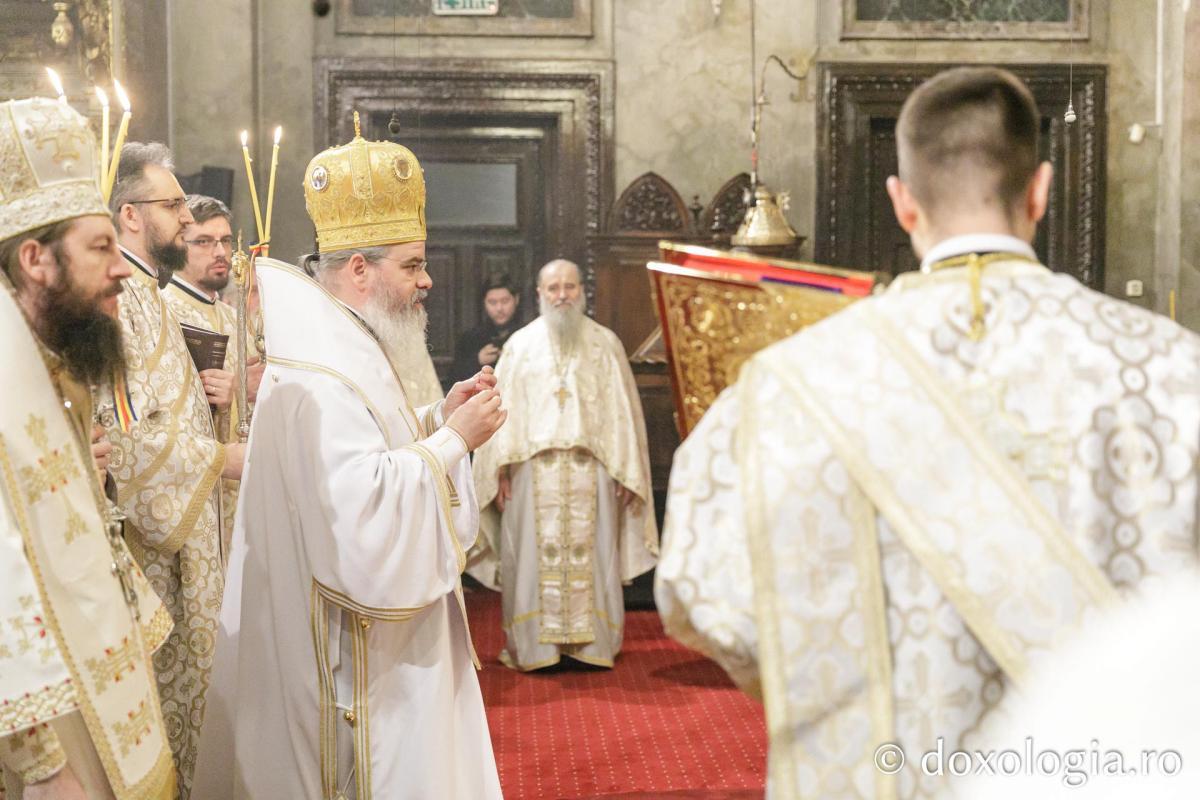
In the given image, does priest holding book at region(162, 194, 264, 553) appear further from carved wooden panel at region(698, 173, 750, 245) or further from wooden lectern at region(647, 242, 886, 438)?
carved wooden panel at region(698, 173, 750, 245)

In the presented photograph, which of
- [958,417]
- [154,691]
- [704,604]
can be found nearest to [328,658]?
[154,691]

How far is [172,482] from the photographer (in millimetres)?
3561

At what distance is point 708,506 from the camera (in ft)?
5.80

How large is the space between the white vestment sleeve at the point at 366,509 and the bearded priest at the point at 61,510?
0.55 m

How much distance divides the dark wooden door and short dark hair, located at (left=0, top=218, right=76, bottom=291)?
698 cm

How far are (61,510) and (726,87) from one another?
7.48 metres

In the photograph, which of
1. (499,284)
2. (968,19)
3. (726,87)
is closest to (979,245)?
(499,284)

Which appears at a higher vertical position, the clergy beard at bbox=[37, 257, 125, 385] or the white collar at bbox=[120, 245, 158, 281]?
the white collar at bbox=[120, 245, 158, 281]

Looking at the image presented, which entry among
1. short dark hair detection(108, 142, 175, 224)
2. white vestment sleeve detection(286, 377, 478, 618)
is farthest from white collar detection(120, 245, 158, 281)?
white vestment sleeve detection(286, 377, 478, 618)

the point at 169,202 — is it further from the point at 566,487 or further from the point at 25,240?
the point at 566,487

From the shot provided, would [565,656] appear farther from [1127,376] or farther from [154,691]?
[1127,376]

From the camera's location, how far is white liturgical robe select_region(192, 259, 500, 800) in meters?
2.91

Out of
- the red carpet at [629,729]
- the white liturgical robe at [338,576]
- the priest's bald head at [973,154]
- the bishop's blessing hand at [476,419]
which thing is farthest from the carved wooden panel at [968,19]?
the priest's bald head at [973,154]

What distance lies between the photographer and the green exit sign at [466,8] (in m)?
9.03
